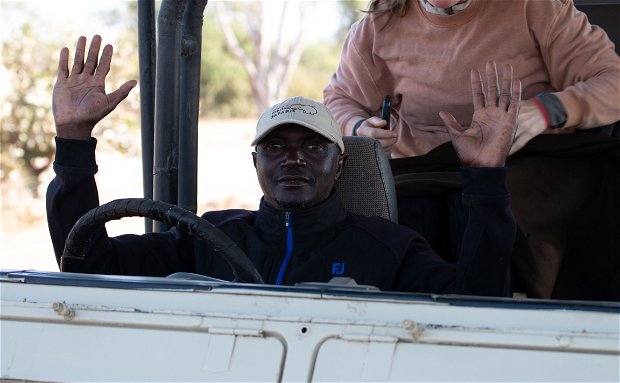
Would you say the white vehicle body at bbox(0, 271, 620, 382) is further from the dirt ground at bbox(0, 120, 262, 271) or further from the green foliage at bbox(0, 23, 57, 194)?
the green foliage at bbox(0, 23, 57, 194)

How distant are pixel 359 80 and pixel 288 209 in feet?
2.78

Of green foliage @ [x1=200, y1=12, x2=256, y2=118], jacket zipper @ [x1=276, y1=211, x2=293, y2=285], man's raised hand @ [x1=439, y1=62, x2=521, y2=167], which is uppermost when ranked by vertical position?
green foliage @ [x1=200, y1=12, x2=256, y2=118]

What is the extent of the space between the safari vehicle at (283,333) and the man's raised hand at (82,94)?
86 centimetres

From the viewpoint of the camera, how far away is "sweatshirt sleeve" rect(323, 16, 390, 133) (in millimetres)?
3543

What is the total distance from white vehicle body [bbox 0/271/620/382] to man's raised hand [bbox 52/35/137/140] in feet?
3.17

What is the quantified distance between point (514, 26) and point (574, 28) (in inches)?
7.6

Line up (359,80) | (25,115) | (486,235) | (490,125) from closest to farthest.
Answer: (486,235)
(490,125)
(359,80)
(25,115)

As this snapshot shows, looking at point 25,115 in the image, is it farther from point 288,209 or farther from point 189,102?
point 288,209

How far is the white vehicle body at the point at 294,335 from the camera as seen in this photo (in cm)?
171

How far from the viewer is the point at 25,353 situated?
1877 mm

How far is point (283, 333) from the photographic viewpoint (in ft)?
5.90

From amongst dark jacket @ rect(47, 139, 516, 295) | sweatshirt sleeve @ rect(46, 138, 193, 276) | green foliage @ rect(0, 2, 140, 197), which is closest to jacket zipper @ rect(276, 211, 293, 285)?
dark jacket @ rect(47, 139, 516, 295)

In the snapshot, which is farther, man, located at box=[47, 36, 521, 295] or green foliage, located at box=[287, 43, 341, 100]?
green foliage, located at box=[287, 43, 341, 100]

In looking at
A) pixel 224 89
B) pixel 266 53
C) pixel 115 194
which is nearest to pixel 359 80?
pixel 115 194
